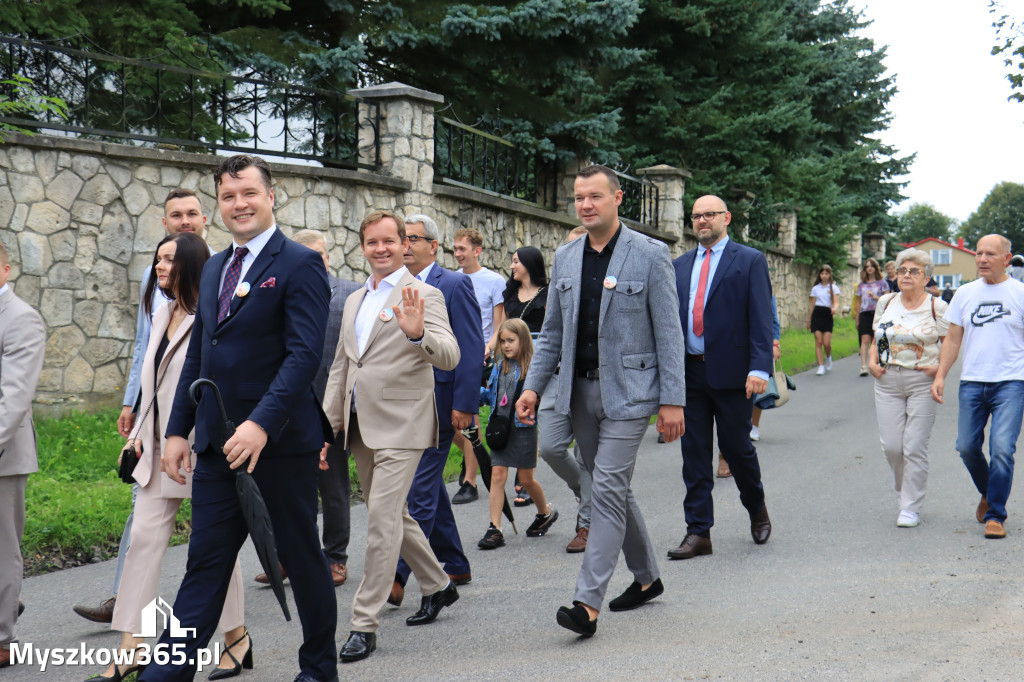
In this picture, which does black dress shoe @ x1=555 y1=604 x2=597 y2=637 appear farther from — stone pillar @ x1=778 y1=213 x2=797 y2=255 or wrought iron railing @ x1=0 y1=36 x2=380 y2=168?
stone pillar @ x1=778 y1=213 x2=797 y2=255

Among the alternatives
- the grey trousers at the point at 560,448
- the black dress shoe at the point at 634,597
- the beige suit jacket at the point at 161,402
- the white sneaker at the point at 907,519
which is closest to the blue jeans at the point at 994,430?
the white sneaker at the point at 907,519

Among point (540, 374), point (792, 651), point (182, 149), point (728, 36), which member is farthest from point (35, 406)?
point (728, 36)

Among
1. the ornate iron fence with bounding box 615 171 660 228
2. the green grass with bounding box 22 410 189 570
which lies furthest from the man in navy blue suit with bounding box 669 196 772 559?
the ornate iron fence with bounding box 615 171 660 228

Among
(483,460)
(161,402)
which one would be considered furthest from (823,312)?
(161,402)

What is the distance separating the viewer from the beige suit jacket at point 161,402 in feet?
15.3

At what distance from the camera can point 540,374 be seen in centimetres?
556

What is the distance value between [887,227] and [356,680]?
37822 mm

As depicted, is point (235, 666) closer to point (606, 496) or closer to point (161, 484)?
point (161, 484)

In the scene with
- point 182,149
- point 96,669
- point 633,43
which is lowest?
point 96,669

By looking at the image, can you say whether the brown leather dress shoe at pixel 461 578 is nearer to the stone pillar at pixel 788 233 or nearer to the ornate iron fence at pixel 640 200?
the ornate iron fence at pixel 640 200

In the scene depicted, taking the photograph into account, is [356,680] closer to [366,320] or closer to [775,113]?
[366,320]

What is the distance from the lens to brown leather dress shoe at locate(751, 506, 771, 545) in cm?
691

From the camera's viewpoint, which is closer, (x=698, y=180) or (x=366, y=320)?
(x=366, y=320)

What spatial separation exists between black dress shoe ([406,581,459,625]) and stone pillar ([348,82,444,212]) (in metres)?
7.38
